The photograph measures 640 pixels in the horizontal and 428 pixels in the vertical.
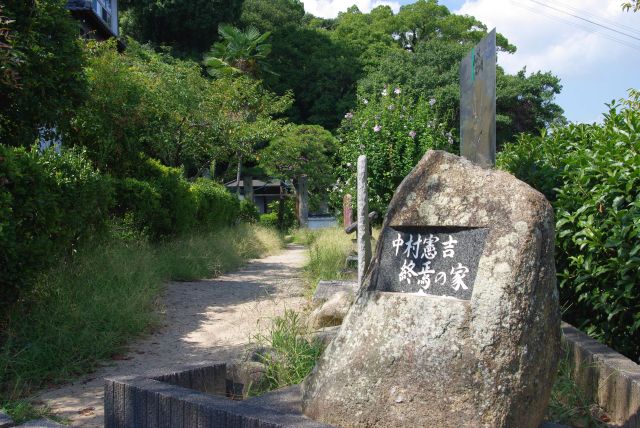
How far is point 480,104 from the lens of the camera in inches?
213

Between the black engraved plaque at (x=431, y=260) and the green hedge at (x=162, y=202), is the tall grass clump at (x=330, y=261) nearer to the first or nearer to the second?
the green hedge at (x=162, y=202)

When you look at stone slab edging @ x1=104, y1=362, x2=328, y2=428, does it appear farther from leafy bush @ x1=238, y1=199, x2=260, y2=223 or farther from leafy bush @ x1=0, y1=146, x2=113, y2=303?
leafy bush @ x1=238, y1=199, x2=260, y2=223

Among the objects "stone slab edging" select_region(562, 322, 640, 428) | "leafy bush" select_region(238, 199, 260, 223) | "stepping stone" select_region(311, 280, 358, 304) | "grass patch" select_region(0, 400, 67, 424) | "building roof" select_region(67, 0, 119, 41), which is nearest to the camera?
"stone slab edging" select_region(562, 322, 640, 428)

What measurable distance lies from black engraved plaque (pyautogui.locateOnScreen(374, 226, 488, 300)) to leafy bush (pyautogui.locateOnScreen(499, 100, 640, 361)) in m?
1.55

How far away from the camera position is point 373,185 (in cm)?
1287

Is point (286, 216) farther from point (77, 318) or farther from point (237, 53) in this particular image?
point (77, 318)

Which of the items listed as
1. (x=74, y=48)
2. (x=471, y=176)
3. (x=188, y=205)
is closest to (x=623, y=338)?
(x=471, y=176)

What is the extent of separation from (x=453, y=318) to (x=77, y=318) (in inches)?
156

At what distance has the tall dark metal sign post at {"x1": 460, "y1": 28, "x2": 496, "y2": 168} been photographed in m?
5.19

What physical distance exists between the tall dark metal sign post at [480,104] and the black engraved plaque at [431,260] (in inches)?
80.2

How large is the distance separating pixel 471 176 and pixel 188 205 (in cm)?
1060

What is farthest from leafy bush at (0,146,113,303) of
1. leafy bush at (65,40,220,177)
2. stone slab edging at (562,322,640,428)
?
stone slab edging at (562,322,640,428)

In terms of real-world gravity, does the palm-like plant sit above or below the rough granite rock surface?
above

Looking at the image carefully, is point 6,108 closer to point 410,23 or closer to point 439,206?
point 439,206
